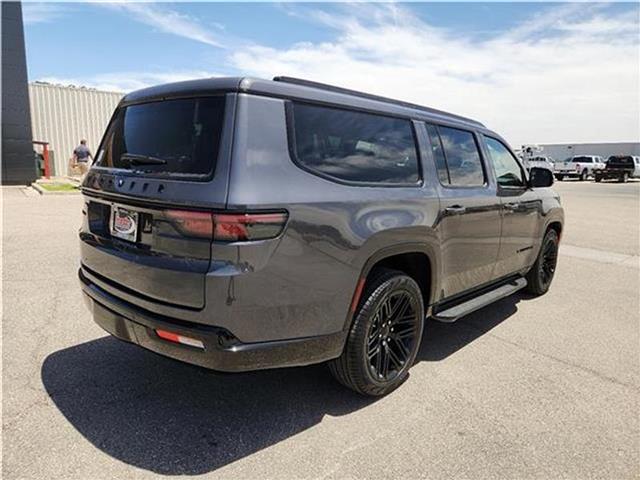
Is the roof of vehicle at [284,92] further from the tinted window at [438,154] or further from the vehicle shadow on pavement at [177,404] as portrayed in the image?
the vehicle shadow on pavement at [177,404]

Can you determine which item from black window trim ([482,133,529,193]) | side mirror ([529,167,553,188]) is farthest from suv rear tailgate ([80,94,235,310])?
side mirror ([529,167,553,188])

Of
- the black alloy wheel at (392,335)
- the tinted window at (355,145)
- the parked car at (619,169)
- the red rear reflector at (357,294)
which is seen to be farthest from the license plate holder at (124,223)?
the parked car at (619,169)

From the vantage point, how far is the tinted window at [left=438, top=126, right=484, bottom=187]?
382cm

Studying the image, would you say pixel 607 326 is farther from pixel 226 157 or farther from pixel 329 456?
pixel 226 157

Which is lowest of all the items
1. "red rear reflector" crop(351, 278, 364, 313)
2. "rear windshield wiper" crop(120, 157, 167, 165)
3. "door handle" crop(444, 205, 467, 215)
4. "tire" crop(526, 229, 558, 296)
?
"tire" crop(526, 229, 558, 296)

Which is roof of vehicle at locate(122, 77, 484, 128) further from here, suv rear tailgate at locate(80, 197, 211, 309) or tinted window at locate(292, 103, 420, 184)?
suv rear tailgate at locate(80, 197, 211, 309)

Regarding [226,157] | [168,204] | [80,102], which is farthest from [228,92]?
[80,102]

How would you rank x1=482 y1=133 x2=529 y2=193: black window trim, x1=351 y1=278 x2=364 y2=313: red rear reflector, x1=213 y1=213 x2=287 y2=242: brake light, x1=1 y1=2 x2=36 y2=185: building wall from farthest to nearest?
x1=1 y1=2 x2=36 y2=185: building wall < x1=482 y1=133 x2=529 y2=193: black window trim < x1=351 y1=278 x2=364 y2=313: red rear reflector < x1=213 y1=213 x2=287 y2=242: brake light

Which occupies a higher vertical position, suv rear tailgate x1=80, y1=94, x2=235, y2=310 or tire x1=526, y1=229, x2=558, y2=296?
suv rear tailgate x1=80, y1=94, x2=235, y2=310

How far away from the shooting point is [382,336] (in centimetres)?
318

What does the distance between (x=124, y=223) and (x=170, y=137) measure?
572 mm

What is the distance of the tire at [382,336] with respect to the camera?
292cm

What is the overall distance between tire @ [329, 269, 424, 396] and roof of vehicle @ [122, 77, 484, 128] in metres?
1.15

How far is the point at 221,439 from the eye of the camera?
104 inches
